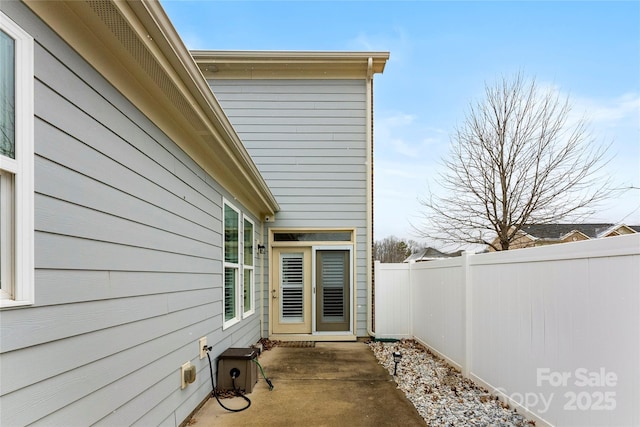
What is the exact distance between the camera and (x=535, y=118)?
323 inches

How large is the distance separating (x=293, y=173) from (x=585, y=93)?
5998mm

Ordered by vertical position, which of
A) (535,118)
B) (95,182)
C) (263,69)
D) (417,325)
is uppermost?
(263,69)

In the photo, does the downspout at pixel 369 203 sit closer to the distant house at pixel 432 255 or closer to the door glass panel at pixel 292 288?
the door glass panel at pixel 292 288

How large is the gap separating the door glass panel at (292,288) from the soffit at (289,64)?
379cm

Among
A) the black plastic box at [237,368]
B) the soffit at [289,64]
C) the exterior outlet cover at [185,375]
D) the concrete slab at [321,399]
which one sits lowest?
the concrete slab at [321,399]

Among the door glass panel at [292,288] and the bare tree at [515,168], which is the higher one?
the bare tree at [515,168]

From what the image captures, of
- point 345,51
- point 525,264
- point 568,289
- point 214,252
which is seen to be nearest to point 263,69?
point 345,51

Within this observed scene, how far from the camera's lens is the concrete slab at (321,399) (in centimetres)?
339

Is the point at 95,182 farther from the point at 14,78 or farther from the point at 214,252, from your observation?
the point at 214,252

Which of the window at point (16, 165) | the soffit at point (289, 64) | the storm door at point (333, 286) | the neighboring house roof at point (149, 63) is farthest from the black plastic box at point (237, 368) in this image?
the soffit at point (289, 64)

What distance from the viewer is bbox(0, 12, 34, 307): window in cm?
138

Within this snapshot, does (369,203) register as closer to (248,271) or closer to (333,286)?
(333,286)

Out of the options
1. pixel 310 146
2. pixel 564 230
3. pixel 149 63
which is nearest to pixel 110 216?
pixel 149 63

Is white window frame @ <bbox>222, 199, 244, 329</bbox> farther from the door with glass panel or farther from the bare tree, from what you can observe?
the bare tree
